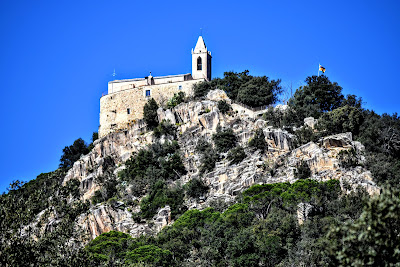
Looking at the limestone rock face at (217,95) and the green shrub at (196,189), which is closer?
the green shrub at (196,189)

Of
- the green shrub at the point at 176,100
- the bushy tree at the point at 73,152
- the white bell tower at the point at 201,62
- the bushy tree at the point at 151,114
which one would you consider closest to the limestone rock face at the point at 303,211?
the green shrub at the point at 176,100

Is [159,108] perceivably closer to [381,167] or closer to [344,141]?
[344,141]

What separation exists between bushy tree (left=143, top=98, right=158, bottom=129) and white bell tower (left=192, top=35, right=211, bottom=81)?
6.31 m

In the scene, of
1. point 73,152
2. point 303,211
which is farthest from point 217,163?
point 73,152

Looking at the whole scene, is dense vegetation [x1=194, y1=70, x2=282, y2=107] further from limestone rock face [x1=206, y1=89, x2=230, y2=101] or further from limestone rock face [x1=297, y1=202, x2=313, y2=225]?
limestone rock face [x1=297, y1=202, x2=313, y2=225]

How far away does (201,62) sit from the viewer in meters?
70.9

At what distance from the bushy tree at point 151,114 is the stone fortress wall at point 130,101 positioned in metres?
1.69

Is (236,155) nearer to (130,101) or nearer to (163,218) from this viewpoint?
(163,218)

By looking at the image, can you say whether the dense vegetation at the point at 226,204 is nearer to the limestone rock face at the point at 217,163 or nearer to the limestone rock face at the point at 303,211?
the limestone rock face at the point at 303,211

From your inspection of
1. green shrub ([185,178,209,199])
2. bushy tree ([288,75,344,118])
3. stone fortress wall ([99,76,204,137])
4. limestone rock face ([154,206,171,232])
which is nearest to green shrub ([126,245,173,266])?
limestone rock face ([154,206,171,232])

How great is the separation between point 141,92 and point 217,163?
17011 millimetres

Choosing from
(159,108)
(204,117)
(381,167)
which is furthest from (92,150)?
(381,167)

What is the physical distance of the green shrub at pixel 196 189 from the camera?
5403 centimetres

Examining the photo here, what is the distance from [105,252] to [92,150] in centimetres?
2160
